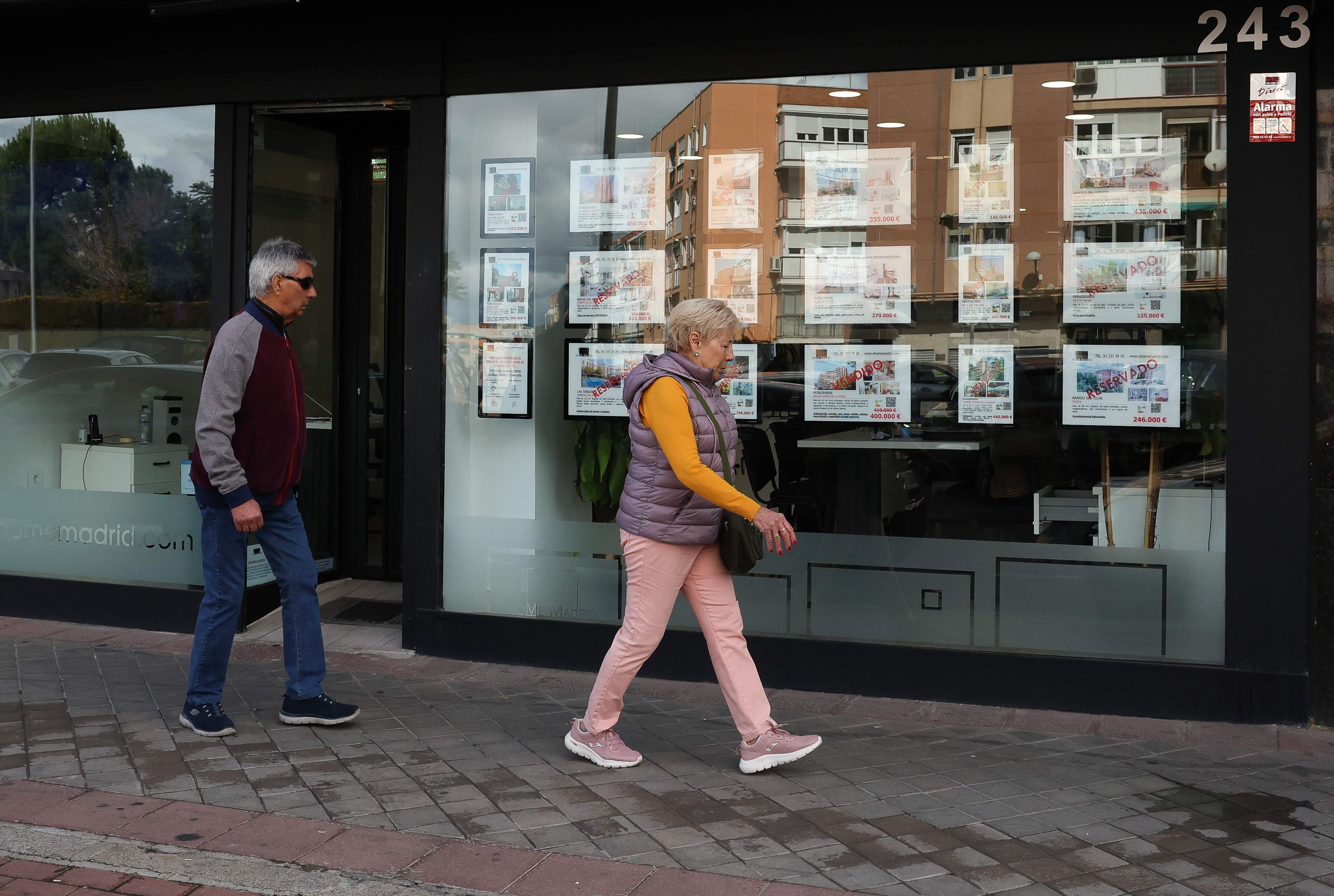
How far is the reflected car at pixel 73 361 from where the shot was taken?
7.53 m

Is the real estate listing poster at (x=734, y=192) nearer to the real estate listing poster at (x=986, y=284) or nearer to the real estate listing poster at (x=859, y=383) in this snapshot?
the real estate listing poster at (x=859, y=383)

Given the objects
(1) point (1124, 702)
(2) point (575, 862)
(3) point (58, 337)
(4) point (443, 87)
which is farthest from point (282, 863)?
(3) point (58, 337)

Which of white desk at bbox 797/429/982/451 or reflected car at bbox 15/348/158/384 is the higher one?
reflected car at bbox 15/348/158/384

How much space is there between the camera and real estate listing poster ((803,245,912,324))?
6.07 metres

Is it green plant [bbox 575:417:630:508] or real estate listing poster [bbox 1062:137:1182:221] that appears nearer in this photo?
real estate listing poster [bbox 1062:137:1182:221]

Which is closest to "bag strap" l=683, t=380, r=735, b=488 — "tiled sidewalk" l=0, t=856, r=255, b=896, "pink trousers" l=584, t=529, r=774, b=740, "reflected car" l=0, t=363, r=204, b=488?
"pink trousers" l=584, t=529, r=774, b=740

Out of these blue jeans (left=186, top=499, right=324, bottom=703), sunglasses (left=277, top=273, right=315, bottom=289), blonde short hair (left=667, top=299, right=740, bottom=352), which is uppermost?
sunglasses (left=277, top=273, right=315, bottom=289)

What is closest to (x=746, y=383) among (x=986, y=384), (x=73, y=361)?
(x=986, y=384)

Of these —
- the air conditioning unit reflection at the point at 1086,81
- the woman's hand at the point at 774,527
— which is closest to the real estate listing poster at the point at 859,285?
A: the air conditioning unit reflection at the point at 1086,81

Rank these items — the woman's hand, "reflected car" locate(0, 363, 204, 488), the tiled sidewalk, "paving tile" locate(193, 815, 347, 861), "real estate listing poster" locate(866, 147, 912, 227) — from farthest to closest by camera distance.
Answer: "reflected car" locate(0, 363, 204, 488), "real estate listing poster" locate(866, 147, 912, 227), the woman's hand, "paving tile" locate(193, 815, 347, 861), the tiled sidewalk

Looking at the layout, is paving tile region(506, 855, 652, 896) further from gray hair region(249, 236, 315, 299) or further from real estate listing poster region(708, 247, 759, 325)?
real estate listing poster region(708, 247, 759, 325)

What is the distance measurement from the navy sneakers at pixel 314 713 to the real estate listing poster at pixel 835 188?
10.4ft

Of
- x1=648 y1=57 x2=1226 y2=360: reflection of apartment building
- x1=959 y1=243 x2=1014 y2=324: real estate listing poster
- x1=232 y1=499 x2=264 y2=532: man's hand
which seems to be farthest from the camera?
x1=959 y1=243 x2=1014 y2=324: real estate listing poster

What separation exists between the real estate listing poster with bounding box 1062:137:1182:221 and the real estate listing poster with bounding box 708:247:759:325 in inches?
59.9
